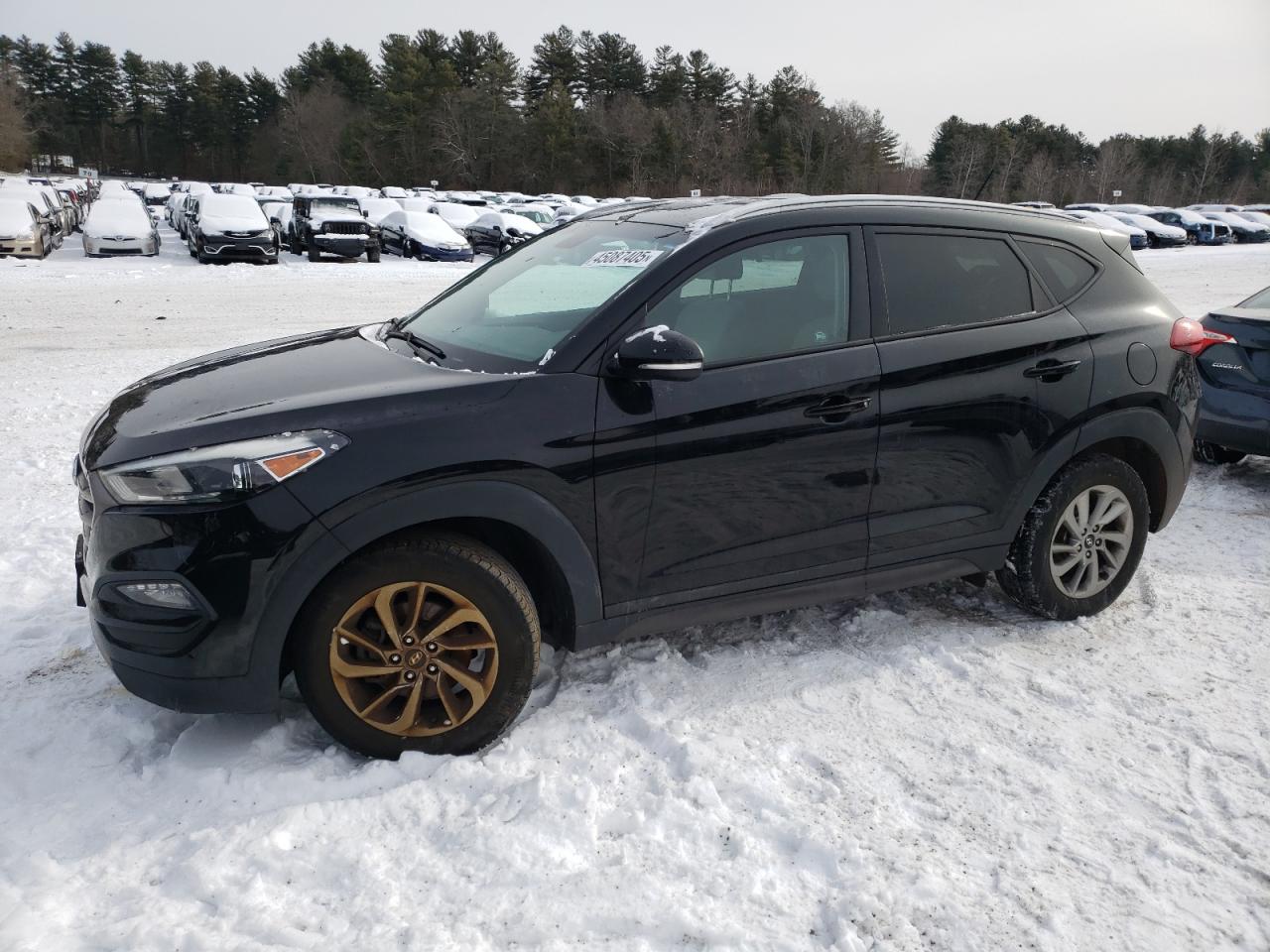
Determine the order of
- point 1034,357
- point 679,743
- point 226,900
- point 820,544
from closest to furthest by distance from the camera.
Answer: point 226,900
point 679,743
point 820,544
point 1034,357

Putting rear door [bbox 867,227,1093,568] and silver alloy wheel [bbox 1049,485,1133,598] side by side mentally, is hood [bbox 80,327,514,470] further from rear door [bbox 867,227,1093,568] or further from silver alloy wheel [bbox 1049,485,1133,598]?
silver alloy wheel [bbox 1049,485,1133,598]

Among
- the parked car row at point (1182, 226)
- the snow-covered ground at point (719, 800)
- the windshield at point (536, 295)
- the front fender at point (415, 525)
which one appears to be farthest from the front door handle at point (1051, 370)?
the parked car row at point (1182, 226)

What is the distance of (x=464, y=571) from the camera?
2.88m

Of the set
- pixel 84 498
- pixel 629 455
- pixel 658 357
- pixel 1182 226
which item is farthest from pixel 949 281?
pixel 1182 226

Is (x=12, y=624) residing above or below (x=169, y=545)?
below

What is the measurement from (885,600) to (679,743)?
1.62 meters

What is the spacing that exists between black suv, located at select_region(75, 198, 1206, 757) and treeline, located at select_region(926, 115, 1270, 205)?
4073 cm

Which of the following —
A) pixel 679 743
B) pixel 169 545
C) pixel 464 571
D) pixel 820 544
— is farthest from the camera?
pixel 820 544

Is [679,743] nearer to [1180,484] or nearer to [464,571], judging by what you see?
[464,571]

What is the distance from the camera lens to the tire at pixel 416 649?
280 cm

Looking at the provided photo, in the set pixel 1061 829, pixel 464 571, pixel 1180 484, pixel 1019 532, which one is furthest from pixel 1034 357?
pixel 464 571

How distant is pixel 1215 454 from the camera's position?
21.8ft

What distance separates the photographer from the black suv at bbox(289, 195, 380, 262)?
68.9 ft

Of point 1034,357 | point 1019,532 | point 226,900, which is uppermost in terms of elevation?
point 1034,357
